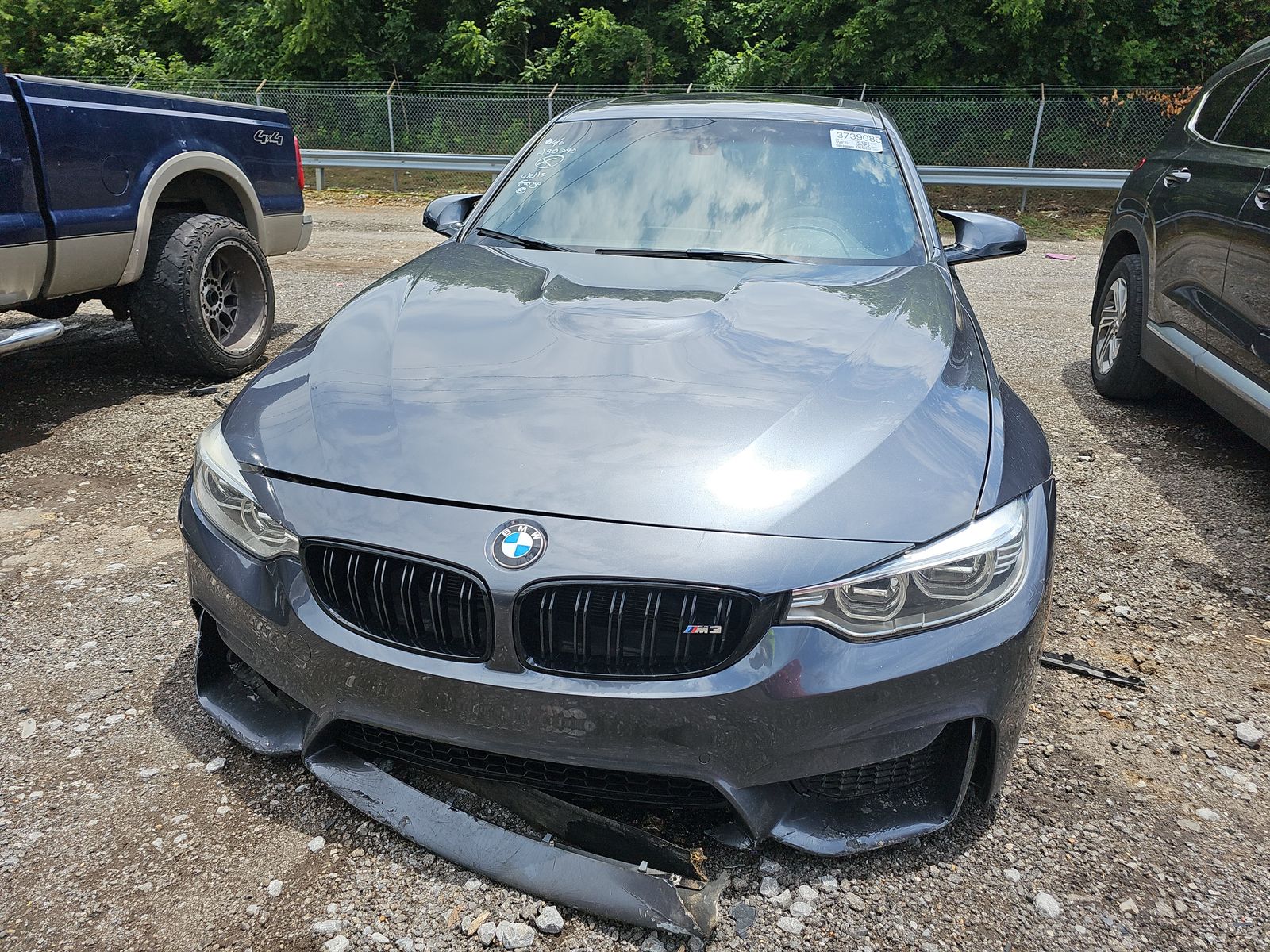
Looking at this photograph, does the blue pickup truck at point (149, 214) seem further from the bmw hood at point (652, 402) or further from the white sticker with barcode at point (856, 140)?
the white sticker with barcode at point (856, 140)

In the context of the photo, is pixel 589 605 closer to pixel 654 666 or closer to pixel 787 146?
pixel 654 666

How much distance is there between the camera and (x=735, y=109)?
3.83 meters

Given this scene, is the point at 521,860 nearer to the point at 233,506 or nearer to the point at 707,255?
the point at 233,506

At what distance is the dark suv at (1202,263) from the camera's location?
386 cm

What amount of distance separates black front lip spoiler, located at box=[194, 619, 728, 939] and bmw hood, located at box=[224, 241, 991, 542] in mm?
581

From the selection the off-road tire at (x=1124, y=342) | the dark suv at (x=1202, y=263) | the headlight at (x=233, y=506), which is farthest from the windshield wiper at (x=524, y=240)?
the off-road tire at (x=1124, y=342)

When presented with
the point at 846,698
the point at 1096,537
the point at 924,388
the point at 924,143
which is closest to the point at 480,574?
the point at 846,698

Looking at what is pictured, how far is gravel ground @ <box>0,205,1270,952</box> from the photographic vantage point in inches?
76.6

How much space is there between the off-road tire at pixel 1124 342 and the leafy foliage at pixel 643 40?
37.1ft

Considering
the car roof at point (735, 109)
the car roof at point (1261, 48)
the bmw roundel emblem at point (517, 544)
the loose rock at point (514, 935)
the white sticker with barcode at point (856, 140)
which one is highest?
the car roof at point (1261, 48)

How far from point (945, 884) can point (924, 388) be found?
1082mm

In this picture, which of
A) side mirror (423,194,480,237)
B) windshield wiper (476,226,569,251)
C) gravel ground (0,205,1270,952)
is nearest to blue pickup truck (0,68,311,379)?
gravel ground (0,205,1270,952)

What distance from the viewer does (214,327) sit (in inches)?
213

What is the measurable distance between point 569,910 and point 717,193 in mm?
2380
